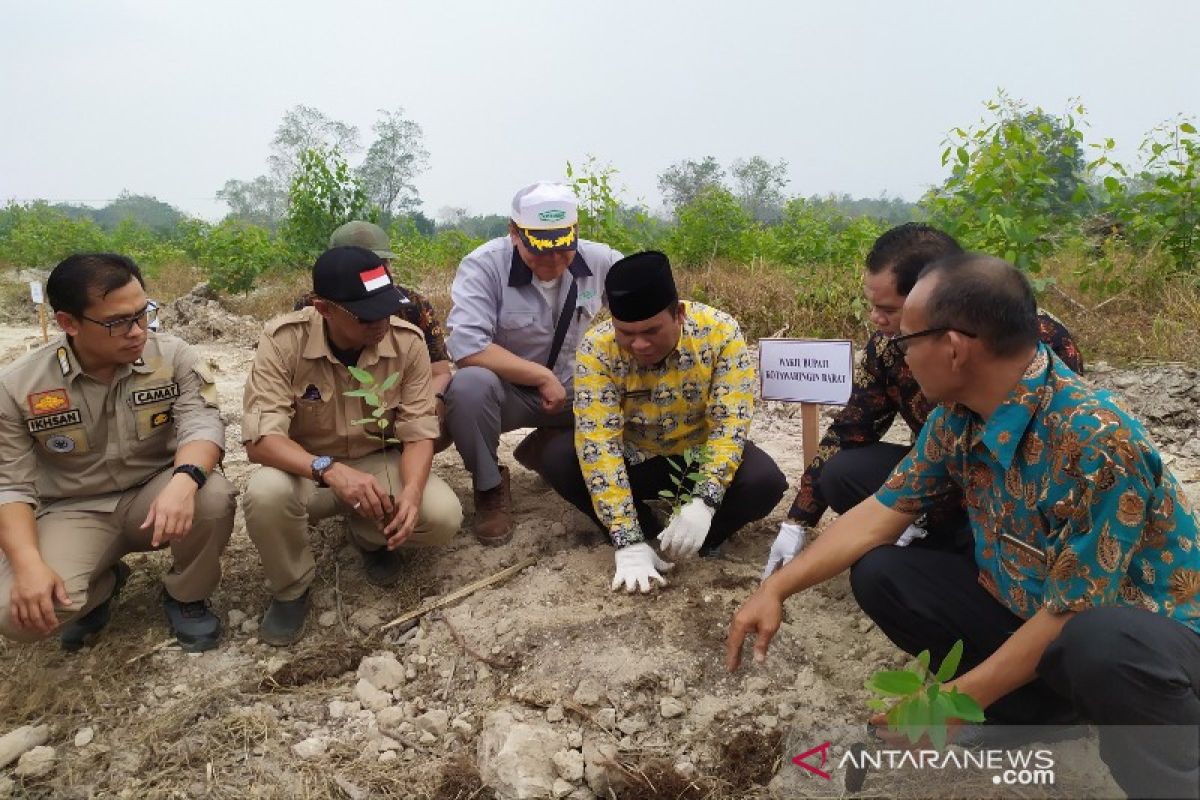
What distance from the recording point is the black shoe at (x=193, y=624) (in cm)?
273

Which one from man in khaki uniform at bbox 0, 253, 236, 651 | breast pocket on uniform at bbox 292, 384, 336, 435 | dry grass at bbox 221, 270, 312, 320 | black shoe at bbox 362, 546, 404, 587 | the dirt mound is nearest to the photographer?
man in khaki uniform at bbox 0, 253, 236, 651

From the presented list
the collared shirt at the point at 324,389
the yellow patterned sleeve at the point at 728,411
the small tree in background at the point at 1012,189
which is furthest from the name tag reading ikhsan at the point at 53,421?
the small tree in background at the point at 1012,189

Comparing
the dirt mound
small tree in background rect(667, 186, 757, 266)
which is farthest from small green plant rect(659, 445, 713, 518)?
the dirt mound

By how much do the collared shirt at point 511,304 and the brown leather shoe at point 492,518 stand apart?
2.00 ft

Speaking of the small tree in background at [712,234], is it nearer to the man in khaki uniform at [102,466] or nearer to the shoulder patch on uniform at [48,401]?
the man in khaki uniform at [102,466]

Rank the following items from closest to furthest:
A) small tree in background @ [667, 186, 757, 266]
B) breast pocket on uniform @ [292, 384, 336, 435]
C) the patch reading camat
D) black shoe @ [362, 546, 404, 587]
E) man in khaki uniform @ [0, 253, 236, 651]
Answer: man in khaki uniform @ [0, 253, 236, 651] < the patch reading camat < breast pocket on uniform @ [292, 384, 336, 435] < black shoe @ [362, 546, 404, 587] < small tree in background @ [667, 186, 757, 266]

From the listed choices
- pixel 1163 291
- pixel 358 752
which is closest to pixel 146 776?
pixel 358 752

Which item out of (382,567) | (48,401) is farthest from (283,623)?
(48,401)

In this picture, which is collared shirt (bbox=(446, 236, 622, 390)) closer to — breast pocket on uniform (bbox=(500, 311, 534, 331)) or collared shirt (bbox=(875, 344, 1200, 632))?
breast pocket on uniform (bbox=(500, 311, 534, 331))

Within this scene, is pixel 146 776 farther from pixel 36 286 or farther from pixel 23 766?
pixel 36 286

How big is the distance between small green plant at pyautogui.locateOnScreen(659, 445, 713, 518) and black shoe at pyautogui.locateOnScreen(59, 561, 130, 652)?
1950mm

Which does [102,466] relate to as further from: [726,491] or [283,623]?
[726,491]

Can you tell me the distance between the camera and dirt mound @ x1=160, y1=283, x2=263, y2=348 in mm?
8766

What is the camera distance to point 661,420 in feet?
9.66
